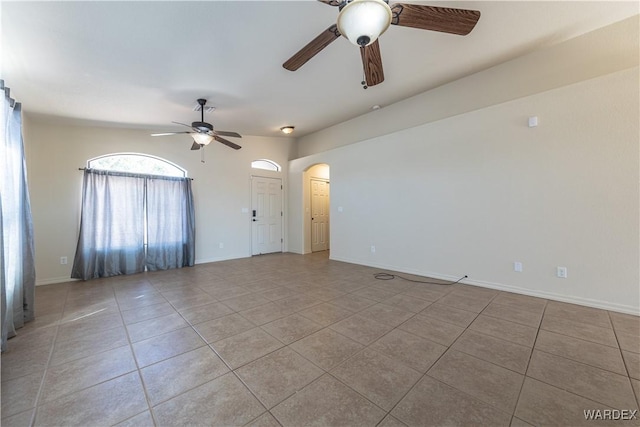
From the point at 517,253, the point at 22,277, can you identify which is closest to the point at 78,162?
the point at 22,277

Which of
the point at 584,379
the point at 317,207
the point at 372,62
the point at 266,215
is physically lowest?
the point at 584,379

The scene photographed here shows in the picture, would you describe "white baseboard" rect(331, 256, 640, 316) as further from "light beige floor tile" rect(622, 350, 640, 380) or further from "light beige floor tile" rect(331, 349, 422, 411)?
"light beige floor tile" rect(331, 349, 422, 411)

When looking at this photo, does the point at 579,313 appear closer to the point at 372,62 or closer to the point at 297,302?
the point at 297,302

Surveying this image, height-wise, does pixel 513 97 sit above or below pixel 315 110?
below

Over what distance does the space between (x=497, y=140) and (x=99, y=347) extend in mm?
5164

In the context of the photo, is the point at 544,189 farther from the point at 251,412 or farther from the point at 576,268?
the point at 251,412

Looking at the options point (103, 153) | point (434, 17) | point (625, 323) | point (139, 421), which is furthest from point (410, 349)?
point (103, 153)

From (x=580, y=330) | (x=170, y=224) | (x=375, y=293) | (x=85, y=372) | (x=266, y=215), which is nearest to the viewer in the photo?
(x=85, y=372)

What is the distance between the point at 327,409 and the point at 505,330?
1952 mm

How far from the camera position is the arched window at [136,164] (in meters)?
4.45

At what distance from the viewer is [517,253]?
332cm

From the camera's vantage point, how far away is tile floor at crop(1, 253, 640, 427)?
4.64 ft

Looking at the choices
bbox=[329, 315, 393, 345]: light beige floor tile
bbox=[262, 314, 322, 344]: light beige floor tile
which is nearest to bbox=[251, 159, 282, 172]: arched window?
bbox=[262, 314, 322, 344]: light beige floor tile

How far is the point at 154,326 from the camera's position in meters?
2.50
